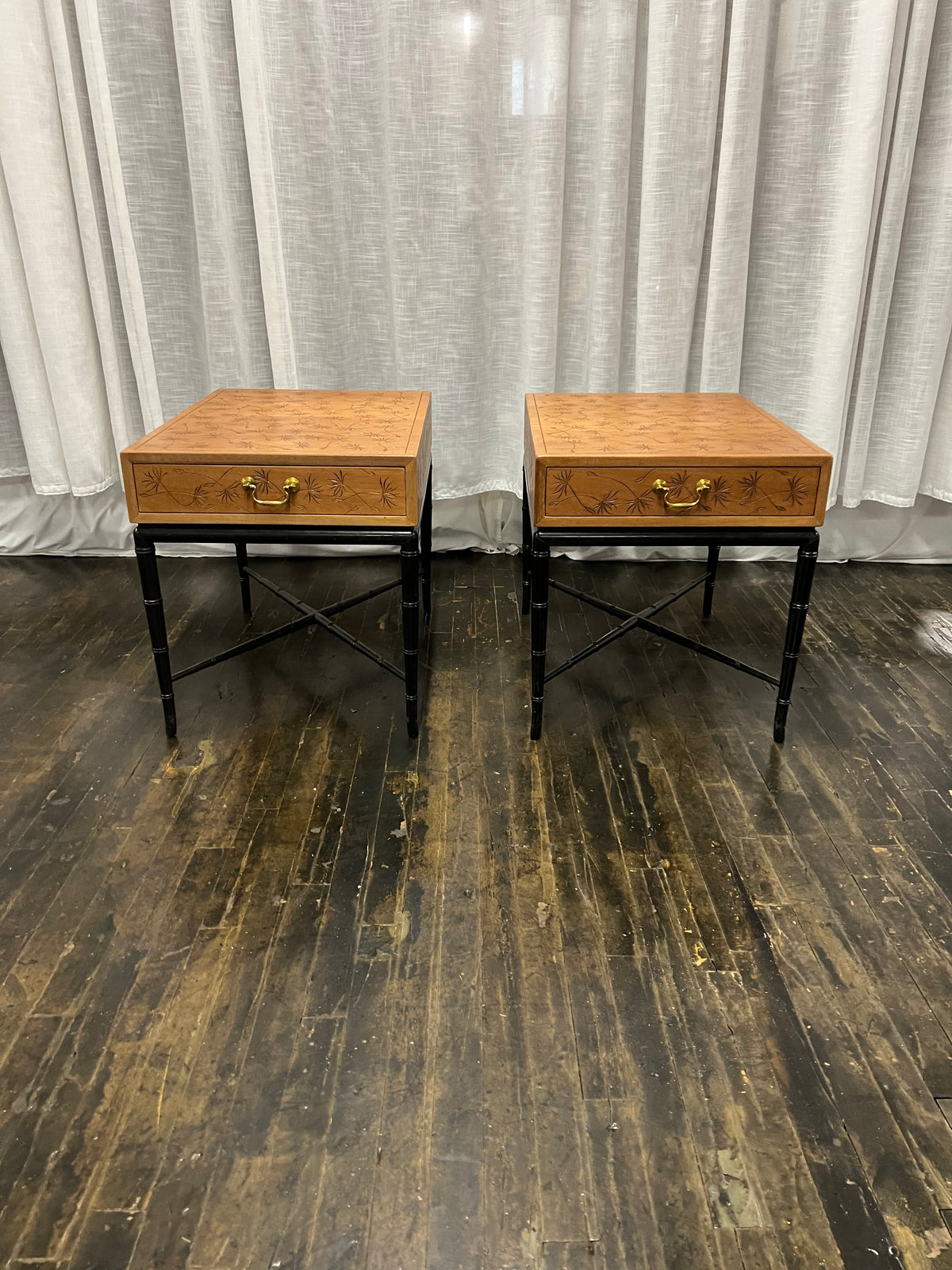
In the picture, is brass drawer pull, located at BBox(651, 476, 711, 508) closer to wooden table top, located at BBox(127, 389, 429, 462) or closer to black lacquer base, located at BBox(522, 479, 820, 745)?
black lacquer base, located at BBox(522, 479, 820, 745)

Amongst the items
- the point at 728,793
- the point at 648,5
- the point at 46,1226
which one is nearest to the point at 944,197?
the point at 648,5

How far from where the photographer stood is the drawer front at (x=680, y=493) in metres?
1.58

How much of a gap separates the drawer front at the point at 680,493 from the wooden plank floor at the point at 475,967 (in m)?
0.53

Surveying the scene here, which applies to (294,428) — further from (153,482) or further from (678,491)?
(678,491)

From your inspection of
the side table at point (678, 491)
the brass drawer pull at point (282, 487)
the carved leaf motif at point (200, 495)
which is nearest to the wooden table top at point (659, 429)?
the side table at point (678, 491)

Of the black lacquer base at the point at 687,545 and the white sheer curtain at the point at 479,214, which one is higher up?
the white sheer curtain at the point at 479,214

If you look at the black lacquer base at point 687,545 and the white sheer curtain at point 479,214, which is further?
the white sheer curtain at point 479,214

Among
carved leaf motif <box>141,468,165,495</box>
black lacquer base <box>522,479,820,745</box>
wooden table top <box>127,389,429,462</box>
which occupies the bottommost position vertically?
black lacquer base <box>522,479,820,745</box>

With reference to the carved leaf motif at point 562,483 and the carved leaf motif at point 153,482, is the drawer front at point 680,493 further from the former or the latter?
the carved leaf motif at point 153,482

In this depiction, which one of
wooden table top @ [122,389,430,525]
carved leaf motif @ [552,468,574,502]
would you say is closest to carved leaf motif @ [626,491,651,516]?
carved leaf motif @ [552,468,574,502]

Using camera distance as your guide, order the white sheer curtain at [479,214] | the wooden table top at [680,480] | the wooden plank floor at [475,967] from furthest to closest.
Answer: the white sheer curtain at [479,214], the wooden table top at [680,480], the wooden plank floor at [475,967]

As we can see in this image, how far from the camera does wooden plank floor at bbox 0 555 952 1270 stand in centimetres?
97

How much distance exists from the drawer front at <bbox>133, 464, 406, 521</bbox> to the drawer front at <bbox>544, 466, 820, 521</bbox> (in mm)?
314

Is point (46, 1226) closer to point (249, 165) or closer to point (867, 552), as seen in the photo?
point (249, 165)
